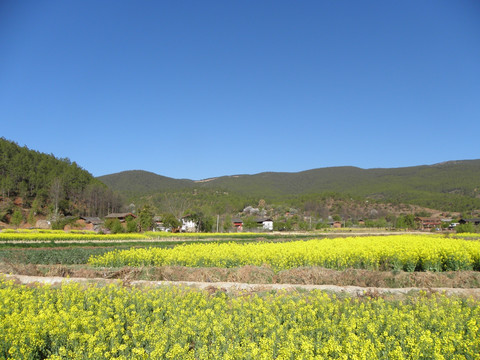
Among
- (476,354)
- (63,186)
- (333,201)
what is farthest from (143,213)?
(333,201)

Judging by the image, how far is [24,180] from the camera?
8888 centimetres

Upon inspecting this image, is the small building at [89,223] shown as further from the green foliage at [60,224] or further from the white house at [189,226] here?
the white house at [189,226]

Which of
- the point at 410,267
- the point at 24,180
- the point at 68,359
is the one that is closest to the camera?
the point at 68,359

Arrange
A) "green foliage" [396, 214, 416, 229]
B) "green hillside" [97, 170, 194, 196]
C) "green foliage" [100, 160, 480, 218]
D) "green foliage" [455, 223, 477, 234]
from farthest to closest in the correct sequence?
1. "green hillside" [97, 170, 194, 196]
2. "green foliage" [100, 160, 480, 218]
3. "green foliage" [396, 214, 416, 229]
4. "green foliage" [455, 223, 477, 234]

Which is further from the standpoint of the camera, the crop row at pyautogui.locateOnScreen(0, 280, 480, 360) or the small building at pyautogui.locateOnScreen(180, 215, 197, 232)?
the small building at pyautogui.locateOnScreen(180, 215, 197, 232)

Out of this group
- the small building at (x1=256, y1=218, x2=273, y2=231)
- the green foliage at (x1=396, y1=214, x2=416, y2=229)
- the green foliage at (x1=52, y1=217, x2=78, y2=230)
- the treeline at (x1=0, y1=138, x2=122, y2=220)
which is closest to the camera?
the green foliage at (x1=52, y1=217, x2=78, y2=230)

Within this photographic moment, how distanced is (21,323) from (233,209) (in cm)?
10741

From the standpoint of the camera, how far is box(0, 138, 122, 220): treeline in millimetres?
81000

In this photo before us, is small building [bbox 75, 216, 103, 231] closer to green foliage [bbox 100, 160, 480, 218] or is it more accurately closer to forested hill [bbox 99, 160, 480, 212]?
green foliage [bbox 100, 160, 480, 218]

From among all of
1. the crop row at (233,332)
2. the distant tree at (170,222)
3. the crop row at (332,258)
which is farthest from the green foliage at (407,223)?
the crop row at (233,332)

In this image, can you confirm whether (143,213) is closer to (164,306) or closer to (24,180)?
(24,180)

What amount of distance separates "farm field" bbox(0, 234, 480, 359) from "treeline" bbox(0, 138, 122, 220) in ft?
245

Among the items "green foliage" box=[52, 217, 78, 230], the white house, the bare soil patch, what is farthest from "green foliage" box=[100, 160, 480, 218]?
the bare soil patch

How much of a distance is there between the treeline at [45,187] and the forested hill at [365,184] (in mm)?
39730
